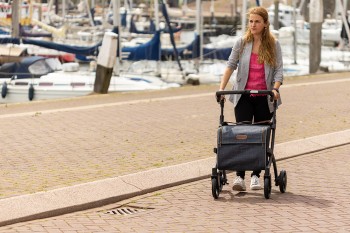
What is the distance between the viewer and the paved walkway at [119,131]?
10727 millimetres

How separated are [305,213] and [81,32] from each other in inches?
1219

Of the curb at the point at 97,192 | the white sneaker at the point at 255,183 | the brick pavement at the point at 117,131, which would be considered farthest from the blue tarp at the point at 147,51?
the white sneaker at the point at 255,183

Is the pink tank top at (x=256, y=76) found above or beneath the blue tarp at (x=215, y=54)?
above

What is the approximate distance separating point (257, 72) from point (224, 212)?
4.82ft

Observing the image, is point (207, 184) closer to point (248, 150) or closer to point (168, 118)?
point (248, 150)

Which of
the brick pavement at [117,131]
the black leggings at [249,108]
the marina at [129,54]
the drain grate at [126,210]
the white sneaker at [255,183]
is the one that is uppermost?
the black leggings at [249,108]

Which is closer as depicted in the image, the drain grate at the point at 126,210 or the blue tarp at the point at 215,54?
the drain grate at the point at 126,210

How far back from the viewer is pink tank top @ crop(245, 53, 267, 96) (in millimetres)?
9719

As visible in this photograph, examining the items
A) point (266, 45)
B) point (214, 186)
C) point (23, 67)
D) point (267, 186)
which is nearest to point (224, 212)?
point (214, 186)

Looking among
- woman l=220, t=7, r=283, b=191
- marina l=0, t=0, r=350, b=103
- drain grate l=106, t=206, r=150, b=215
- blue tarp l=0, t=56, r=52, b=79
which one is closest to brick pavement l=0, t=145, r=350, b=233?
drain grate l=106, t=206, r=150, b=215

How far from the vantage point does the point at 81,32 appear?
39.2m

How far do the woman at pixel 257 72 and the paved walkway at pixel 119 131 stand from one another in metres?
1.43

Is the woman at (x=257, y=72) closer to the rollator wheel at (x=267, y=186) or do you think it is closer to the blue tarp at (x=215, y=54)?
the rollator wheel at (x=267, y=186)

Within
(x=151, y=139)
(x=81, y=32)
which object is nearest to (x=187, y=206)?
(x=151, y=139)
